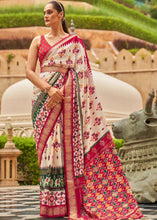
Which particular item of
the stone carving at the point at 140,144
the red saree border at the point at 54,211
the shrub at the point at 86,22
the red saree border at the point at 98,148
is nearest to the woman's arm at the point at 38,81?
the red saree border at the point at 98,148

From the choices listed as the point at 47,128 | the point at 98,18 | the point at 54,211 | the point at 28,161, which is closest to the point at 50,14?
the point at 47,128

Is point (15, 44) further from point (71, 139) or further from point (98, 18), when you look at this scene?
point (71, 139)

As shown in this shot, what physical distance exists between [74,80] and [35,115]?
0.40m

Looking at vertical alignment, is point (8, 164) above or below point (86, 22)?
below

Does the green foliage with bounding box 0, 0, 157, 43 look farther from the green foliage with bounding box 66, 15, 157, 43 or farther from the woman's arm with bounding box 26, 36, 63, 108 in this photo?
the woman's arm with bounding box 26, 36, 63, 108

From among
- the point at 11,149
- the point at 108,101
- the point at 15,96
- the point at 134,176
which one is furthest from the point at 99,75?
the point at 134,176

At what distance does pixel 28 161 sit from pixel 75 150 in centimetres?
734

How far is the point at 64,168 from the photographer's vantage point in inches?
169

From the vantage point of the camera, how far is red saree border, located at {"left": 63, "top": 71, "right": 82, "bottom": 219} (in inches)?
166

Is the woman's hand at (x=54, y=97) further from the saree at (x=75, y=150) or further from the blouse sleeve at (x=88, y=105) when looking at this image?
the blouse sleeve at (x=88, y=105)

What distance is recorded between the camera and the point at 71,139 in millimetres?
4332

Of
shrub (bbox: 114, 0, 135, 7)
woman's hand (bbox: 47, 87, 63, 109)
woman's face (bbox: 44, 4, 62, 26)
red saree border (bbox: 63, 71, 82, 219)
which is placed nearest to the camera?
red saree border (bbox: 63, 71, 82, 219)

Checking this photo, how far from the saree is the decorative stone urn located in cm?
661

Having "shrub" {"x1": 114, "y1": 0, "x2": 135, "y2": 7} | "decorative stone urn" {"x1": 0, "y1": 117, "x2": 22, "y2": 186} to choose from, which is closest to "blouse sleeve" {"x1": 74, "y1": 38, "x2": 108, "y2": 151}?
"decorative stone urn" {"x1": 0, "y1": 117, "x2": 22, "y2": 186}
